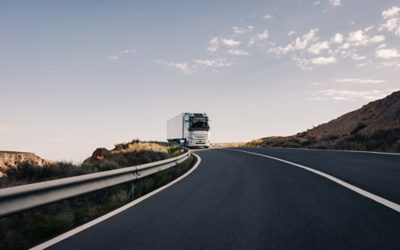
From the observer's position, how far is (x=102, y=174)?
7.56 m

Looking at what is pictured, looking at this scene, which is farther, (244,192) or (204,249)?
(244,192)

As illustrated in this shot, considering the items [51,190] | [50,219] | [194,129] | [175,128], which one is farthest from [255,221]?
[175,128]

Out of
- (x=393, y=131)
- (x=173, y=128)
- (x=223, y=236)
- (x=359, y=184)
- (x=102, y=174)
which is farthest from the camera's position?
(x=173, y=128)

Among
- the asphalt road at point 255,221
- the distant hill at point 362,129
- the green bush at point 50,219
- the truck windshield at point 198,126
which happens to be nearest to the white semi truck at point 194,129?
the truck windshield at point 198,126

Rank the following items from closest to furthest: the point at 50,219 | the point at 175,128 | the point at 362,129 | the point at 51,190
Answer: the point at 51,190, the point at 50,219, the point at 175,128, the point at 362,129

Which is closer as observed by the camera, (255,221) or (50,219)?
(255,221)

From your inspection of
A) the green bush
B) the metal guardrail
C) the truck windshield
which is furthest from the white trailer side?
the metal guardrail

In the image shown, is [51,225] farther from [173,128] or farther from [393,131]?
[173,128]

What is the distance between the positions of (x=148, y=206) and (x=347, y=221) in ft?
11.2

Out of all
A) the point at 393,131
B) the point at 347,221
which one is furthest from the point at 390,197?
the point at 393,131

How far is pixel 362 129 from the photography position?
5125cm

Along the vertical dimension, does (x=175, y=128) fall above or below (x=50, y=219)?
above

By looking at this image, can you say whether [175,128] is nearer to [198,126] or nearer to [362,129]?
[198,126]

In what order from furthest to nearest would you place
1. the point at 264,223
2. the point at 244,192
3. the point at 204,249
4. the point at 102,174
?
the point at 244,192
the point at 102,174
the point at 264,223
the point at 204,249
